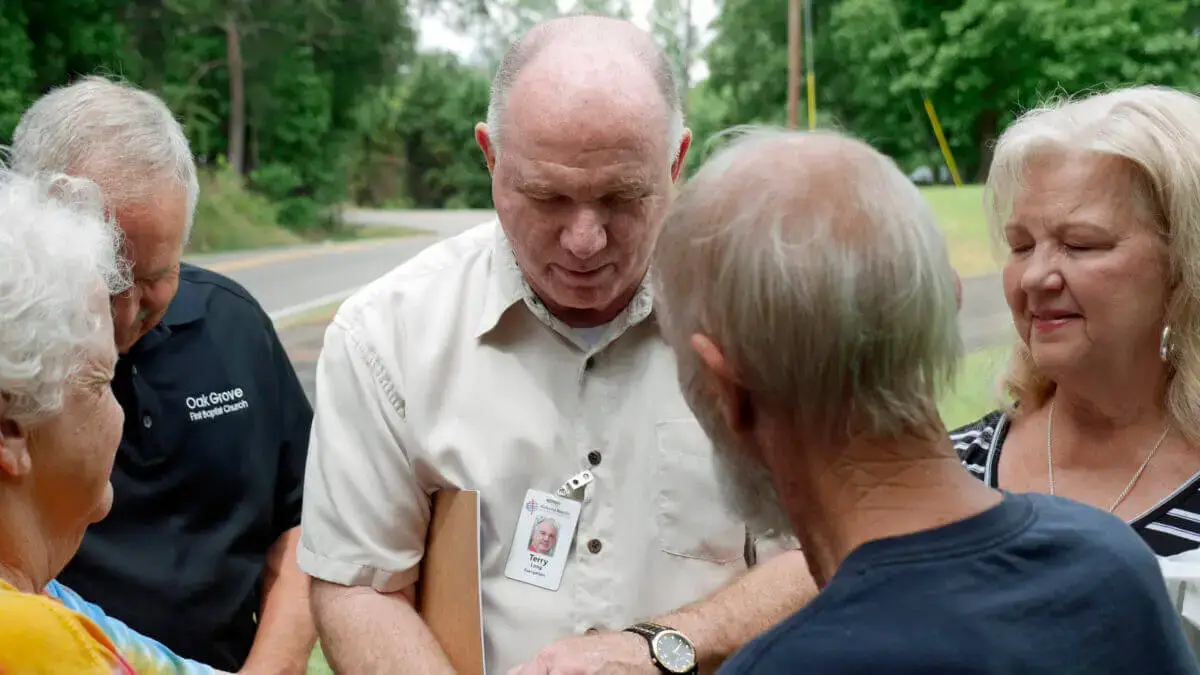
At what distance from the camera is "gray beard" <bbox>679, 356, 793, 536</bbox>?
3.48 feet

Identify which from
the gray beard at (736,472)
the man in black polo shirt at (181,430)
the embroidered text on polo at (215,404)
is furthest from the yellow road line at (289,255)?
the gray beard at (736,472)

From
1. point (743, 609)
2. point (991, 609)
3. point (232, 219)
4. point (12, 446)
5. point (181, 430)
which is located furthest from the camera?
point (232, 219)

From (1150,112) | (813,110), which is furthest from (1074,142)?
(813,110)

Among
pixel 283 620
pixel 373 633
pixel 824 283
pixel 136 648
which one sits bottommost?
pixel 283 620

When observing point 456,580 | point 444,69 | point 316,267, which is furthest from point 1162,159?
point 316,267

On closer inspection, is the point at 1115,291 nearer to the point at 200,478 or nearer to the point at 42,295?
the point at 42,295

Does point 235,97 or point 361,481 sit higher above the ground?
point 235,97

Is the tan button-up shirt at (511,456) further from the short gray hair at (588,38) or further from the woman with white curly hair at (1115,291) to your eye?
the woman with white curly hair at (1115,291)

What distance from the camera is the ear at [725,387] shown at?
997mm

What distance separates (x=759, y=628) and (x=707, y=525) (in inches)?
7.1

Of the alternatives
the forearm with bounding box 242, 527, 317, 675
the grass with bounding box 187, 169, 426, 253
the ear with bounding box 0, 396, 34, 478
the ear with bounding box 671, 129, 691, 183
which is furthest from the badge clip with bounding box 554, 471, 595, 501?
the grass with bounding box 187, 169, 426, 253

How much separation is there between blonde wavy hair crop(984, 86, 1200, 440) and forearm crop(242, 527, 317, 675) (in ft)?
4.95

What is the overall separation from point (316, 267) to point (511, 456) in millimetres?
1679

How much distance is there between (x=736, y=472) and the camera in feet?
3.58
